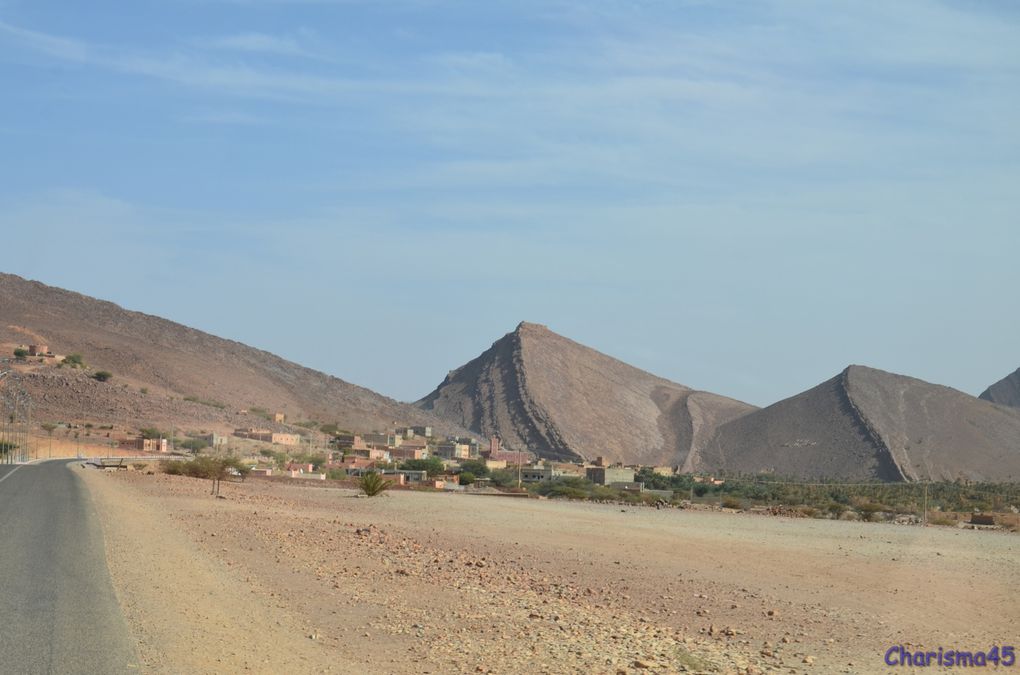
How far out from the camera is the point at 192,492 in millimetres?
39531

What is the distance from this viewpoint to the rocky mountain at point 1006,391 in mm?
168750

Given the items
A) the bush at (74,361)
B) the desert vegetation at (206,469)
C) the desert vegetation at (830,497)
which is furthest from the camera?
the bush at (74,361)

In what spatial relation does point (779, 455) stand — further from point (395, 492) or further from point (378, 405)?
point (395, 492)

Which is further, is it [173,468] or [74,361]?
[74,361]

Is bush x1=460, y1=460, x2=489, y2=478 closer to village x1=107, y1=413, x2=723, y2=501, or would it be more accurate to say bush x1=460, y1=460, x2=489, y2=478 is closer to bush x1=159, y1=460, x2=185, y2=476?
village x1=107, y1=413, x2=723, y2=501

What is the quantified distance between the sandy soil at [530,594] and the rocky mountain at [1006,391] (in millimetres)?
148476

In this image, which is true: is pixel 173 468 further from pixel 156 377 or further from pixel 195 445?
pixel 156 377

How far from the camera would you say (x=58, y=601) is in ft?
44.3

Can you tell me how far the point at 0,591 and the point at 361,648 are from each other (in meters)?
4.74

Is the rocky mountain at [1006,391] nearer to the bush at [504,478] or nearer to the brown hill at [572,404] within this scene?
the brown hill at [572,404]

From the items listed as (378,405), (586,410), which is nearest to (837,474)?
(586,410)

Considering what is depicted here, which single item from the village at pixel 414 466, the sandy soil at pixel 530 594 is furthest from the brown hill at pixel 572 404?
the sandy soil at pixel 530 594

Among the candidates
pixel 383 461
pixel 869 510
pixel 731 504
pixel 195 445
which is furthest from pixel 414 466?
pixel 869 510

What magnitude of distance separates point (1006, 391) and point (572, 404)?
7157cm
